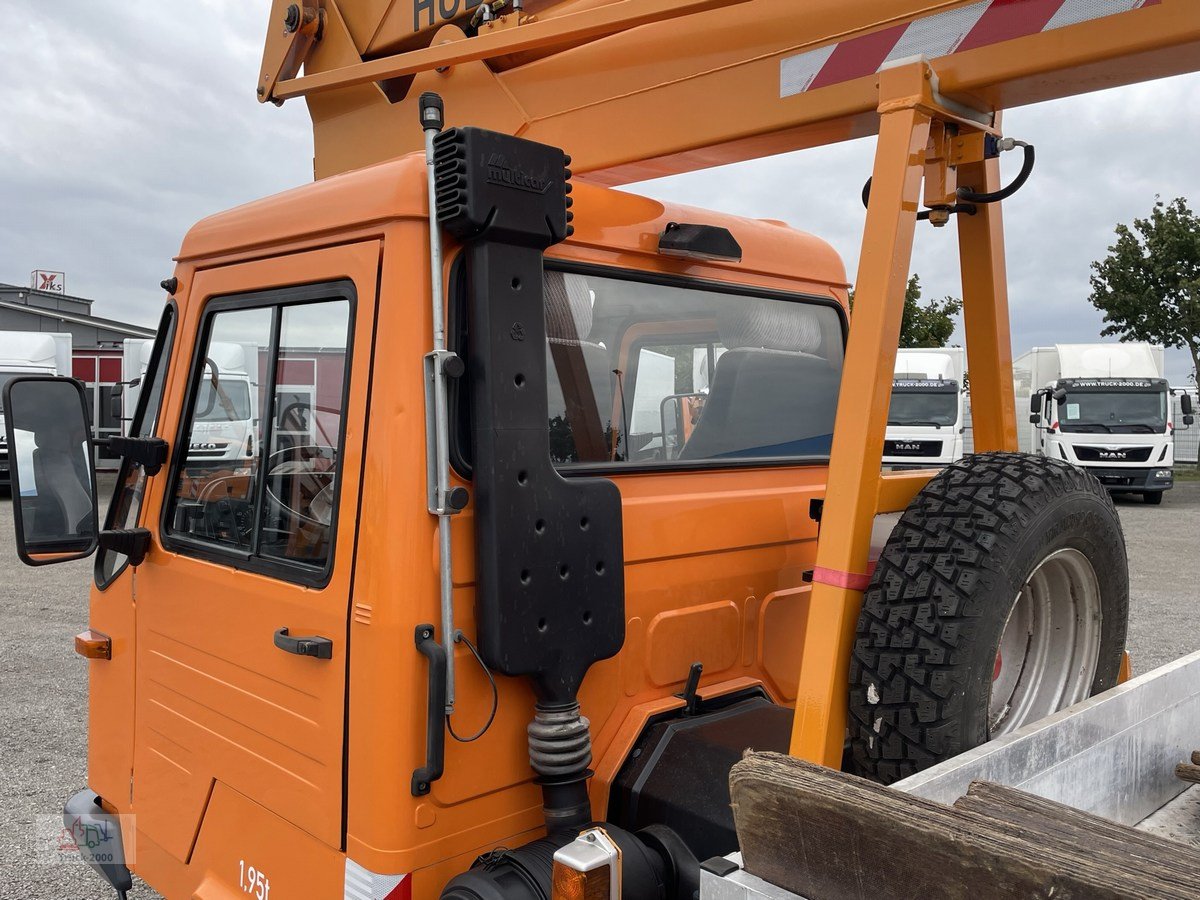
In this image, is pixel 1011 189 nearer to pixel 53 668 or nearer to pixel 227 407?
pixel 227 407

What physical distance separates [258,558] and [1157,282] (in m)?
28.2

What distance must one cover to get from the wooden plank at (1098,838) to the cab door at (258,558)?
129cm

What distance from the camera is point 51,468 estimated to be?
97.6 inches

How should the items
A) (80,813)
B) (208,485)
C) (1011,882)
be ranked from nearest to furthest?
(1011,882) < (208,485) < (80,813)

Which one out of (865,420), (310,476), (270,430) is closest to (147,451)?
(270,430)

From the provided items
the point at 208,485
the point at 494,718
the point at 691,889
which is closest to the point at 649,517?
the point at 494,718

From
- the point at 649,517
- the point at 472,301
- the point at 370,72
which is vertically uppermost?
the point at 370,72

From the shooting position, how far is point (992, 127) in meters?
2.39

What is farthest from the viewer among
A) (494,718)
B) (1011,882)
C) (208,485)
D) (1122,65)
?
(208,485)

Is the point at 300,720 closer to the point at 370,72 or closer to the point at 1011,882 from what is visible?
the point at 1011,882

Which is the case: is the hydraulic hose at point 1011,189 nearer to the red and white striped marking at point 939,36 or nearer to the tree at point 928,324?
the red and white striped marking at point 939,36

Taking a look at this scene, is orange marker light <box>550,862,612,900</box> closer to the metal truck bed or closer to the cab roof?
the metal truck bed

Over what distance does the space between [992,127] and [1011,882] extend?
1.89 m

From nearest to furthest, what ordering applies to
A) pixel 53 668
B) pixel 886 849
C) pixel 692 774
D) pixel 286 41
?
pixel 886 849 < pixel 692 774 < pixel 286 41 < pixel 53 668
